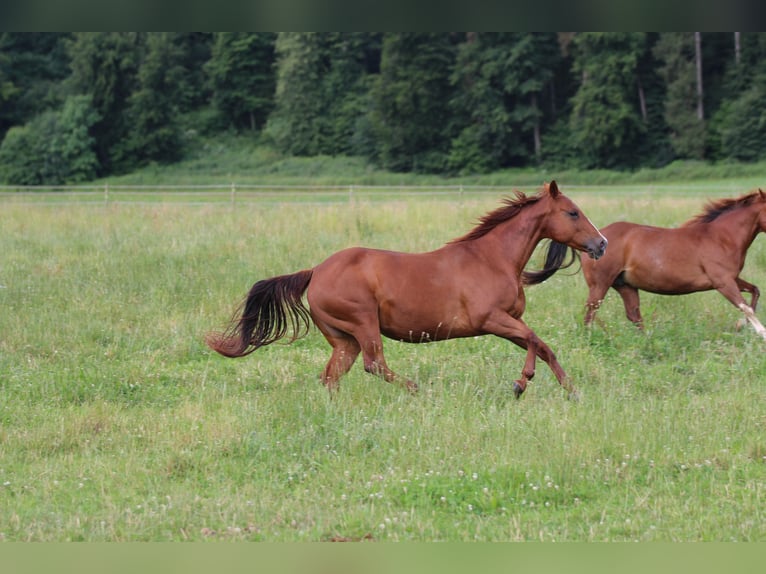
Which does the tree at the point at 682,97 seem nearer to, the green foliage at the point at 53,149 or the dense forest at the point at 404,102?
the dense forest at the point at 404,102

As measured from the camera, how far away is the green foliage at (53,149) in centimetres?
4516

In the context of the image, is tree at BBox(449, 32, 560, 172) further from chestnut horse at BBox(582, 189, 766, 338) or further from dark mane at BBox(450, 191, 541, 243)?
dark mane at BBox(450, 191, 541, 243)

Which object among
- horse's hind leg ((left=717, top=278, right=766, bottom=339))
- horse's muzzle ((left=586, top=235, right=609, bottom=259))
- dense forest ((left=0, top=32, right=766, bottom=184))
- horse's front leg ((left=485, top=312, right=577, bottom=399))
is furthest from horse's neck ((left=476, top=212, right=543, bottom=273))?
dense forest ((left=0, top=32, right=766, bottom=184))

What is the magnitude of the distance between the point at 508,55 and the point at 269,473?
1545 inches

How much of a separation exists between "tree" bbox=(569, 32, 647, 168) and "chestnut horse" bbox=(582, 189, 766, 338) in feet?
98.1

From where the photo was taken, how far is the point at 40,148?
45.4m

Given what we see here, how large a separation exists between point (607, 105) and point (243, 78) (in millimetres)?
21854

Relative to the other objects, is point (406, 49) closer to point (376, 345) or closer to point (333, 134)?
point (333, 134)

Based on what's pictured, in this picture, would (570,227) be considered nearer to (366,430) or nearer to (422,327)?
(422,327)

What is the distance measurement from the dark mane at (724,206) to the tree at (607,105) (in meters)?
29.6

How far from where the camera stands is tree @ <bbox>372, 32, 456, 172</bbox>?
44.2 meters

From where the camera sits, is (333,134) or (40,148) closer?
(40,148)

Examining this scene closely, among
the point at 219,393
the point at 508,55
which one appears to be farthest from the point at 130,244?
the point at 508,55

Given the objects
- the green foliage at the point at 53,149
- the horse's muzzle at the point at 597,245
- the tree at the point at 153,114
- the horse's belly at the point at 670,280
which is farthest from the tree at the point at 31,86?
the horse's muzzle at the point at 597,245
